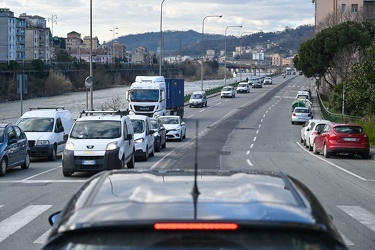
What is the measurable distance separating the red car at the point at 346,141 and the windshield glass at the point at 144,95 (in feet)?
59.6

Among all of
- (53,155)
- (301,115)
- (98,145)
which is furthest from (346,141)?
(301,115)

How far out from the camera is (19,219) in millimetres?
12977

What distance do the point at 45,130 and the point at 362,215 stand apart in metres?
16.9

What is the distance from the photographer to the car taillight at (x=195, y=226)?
335 centimetres

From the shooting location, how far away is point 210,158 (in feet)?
94.0

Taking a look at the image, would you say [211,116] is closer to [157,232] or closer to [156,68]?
[157,232]

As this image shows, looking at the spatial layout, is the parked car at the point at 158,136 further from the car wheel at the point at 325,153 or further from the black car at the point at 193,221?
the black car at the point at 193,221

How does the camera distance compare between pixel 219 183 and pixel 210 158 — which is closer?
pixel 219 183

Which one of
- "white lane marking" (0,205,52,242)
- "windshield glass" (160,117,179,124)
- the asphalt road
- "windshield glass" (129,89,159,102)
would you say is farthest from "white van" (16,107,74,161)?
"windshield glass" (129,89,159,102)

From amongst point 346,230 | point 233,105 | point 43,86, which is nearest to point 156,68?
point 43,86

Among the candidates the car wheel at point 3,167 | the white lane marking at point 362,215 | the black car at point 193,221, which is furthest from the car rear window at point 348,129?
the black car at point 193,221

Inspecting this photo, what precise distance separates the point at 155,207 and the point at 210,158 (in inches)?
985

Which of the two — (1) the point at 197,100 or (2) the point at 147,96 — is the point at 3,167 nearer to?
(2) the point at 147,96

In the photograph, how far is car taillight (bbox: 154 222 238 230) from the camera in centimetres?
335
